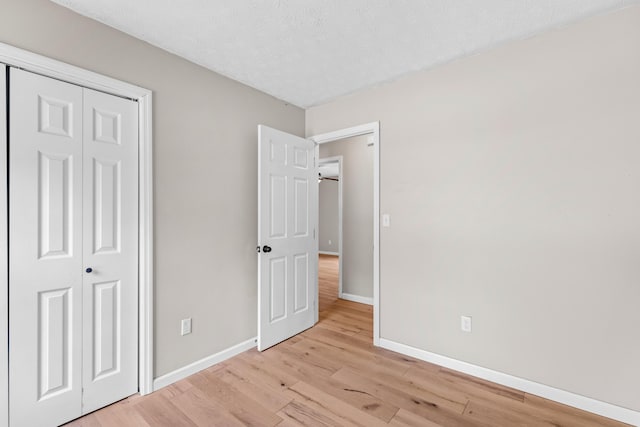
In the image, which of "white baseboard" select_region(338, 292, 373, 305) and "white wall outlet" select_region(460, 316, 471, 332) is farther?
"white baseboard" select_region(338, 292, 373, 305)

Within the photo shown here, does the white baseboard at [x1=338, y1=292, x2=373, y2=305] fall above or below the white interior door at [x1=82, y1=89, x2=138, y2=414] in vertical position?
below

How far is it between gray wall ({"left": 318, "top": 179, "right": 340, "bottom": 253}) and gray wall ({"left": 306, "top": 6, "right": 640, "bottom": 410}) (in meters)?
6.01

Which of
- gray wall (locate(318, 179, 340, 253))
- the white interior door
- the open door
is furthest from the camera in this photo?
gray wall (locate(318, 179, 340, 253))

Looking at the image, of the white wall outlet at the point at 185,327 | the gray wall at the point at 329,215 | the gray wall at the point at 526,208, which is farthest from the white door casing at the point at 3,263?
the gray wall at the point at 329,215

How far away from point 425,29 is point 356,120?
112 centimetres

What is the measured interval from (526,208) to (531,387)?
1.27 m

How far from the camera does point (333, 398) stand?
6.51 ft

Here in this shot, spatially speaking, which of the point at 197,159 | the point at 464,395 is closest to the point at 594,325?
the point at 464,395

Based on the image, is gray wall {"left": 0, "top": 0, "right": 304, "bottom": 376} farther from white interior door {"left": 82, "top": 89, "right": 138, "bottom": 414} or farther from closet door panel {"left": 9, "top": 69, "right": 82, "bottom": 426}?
closet door panel {"left": 9, "top": 69, "right": 82, "bottom": 426}

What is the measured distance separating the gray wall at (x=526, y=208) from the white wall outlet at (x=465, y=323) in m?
0.04

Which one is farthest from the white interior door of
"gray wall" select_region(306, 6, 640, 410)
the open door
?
"gray wall" select_region(306, 6, 640, 410)

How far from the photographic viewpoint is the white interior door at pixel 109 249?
5.95 feet

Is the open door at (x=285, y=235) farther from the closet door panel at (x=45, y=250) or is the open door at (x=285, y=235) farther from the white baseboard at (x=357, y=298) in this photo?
the closet door panel at (x=45, y=250)

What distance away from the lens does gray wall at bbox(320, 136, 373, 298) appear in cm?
417
